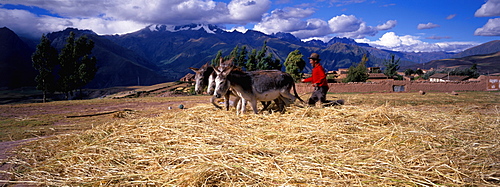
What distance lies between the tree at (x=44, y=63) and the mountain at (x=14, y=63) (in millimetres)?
39776

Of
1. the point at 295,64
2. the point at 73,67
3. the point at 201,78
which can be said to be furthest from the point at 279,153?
the point at 73,67

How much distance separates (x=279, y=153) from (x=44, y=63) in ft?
117

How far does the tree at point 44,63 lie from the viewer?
94.1ft

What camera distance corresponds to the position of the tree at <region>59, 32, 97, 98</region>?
101ft

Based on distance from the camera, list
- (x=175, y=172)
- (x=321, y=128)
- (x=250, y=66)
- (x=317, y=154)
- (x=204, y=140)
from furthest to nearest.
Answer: (x=250, y=66) < (x=321, y=128) < (x=204, y=140) < (x=317, y=154) < (x=175, y=172)

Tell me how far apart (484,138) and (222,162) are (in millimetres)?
3995

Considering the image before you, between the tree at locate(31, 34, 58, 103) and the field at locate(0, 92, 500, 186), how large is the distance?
30.5 meters

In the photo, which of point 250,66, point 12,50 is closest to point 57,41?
point 12,50

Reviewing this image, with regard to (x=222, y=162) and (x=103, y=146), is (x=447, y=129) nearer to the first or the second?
(x=222, y=162)

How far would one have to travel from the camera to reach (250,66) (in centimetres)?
3023

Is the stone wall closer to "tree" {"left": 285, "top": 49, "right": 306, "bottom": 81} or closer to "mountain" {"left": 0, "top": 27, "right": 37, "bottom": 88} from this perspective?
"tree" {"left": 285, "top": 49, "right": 306, "bottom": 81}

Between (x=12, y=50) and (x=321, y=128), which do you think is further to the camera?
(x=12, y=50)

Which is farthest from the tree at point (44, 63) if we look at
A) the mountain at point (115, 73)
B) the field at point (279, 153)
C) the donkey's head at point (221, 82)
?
the mountain at point (115, 73)

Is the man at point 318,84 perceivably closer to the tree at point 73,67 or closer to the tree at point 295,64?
the tree at point 295,64
